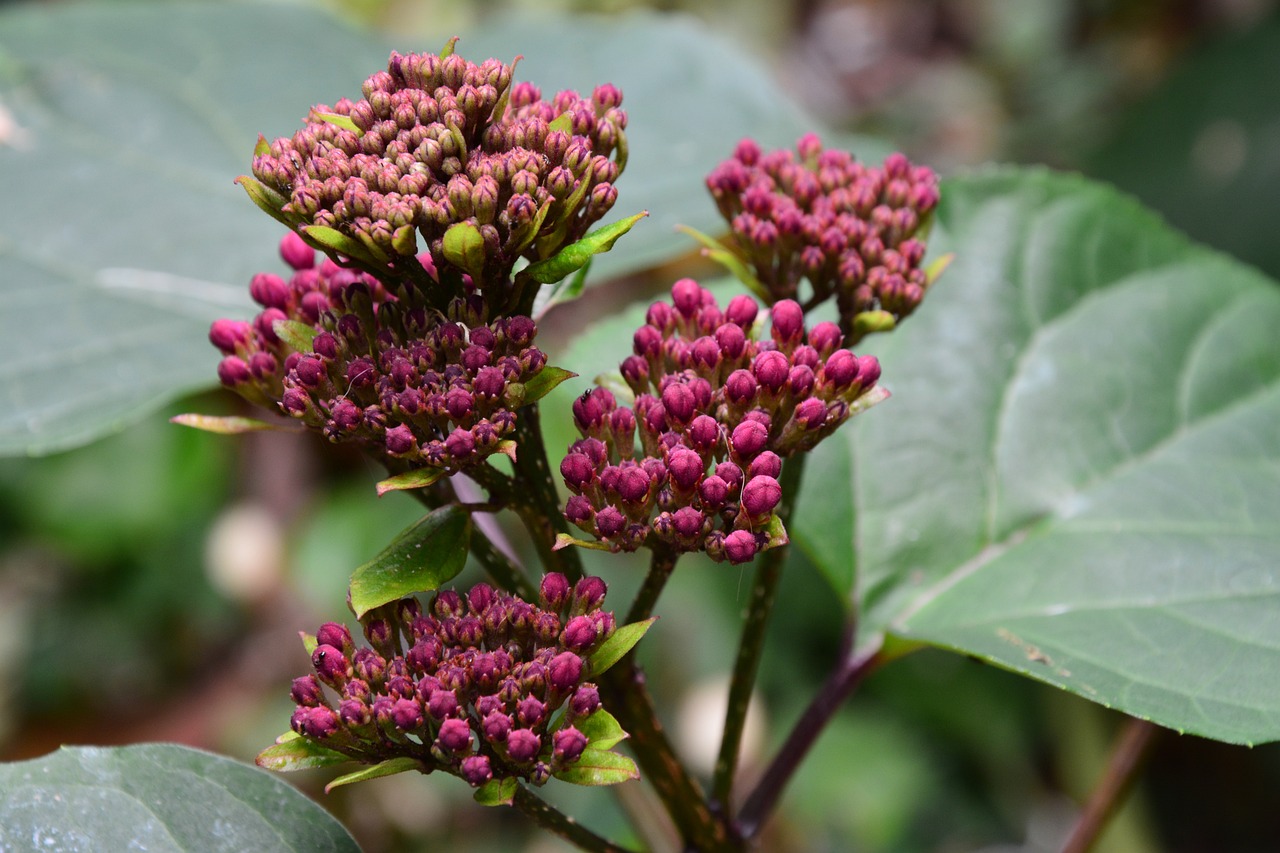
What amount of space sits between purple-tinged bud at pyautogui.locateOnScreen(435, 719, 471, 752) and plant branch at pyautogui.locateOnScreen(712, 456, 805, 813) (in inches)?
16.7

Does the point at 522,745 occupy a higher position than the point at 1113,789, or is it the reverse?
the point at 522,745

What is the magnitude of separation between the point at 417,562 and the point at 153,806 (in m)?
0.41

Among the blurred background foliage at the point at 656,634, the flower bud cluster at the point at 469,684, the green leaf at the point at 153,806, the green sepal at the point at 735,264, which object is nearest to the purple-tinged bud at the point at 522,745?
the flower bud cluster at the point at 469,684

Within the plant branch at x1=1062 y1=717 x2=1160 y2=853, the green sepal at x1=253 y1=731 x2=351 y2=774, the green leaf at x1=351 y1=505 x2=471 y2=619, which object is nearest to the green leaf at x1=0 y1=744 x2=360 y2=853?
the green sepal at x1=253 y1=731 x2=351 y2=774

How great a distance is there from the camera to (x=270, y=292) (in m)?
1.20

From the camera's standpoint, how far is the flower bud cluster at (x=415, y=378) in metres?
0.99

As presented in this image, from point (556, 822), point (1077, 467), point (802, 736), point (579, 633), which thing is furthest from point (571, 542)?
point (1077, 467)

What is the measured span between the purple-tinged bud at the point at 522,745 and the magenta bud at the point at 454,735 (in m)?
0.04

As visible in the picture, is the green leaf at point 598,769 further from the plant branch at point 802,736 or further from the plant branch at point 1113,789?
the plant branch at point 1113,789

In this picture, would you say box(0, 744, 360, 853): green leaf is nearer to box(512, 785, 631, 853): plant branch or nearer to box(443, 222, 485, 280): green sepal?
box(512, 785, 631, 853): plant branch

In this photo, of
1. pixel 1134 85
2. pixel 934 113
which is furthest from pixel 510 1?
pixel 1134 85

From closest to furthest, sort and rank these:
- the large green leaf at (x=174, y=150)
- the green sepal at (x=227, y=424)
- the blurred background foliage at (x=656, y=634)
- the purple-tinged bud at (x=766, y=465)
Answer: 1. the purple-tinged bud at (x=766, y=465)
2. the green sepal at (x=227, y=424)
3. the large green leaf at (x=174, y=150)
4. the blurred background foliage at (x=656, y=634)

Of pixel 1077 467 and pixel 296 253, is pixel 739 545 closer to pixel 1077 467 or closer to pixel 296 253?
pixel 296 253

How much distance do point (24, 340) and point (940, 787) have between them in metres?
2.90
